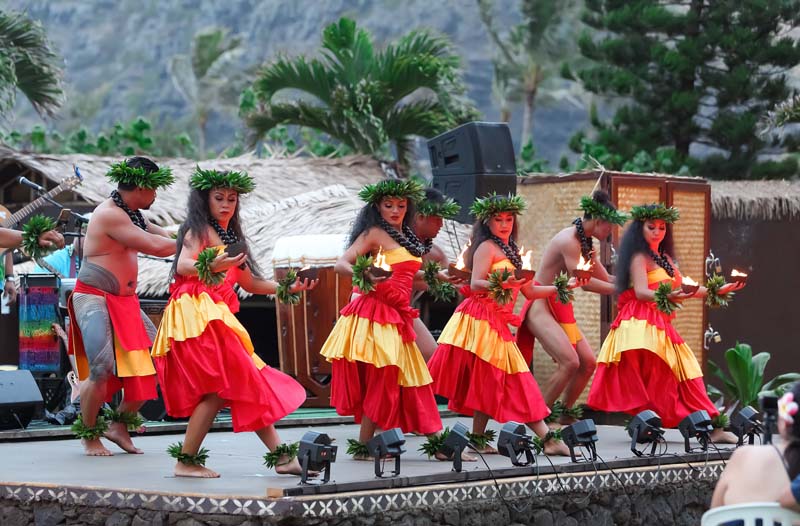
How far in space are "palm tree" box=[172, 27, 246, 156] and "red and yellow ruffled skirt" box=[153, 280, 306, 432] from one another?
1786 inches

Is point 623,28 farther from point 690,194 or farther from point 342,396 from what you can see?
point 342,396

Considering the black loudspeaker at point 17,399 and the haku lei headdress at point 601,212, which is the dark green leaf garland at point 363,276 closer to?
the haku lei headdress at point 601,212

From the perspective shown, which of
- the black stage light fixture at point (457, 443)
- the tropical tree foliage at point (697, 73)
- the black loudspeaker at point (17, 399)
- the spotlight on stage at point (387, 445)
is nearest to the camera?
the spotlight on stage at point (387, 445)

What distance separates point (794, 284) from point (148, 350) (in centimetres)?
744

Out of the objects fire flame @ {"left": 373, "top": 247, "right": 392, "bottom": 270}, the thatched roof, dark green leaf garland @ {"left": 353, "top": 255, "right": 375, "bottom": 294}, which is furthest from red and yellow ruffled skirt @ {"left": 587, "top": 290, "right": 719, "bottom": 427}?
the thatched roof

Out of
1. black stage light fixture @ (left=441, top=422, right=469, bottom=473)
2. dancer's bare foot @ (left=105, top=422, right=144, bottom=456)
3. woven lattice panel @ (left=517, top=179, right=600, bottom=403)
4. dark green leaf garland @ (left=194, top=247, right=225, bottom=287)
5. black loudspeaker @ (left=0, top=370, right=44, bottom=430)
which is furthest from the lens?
woven lattice panel @ (left=517, top=179, right=600, bottom=403)

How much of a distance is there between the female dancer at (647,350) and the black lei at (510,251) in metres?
1.12

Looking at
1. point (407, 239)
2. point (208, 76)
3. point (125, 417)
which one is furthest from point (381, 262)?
point (208, 76)

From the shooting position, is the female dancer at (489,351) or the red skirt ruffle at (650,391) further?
the red skirt ruffle at (650,391)

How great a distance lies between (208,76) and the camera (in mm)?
54625

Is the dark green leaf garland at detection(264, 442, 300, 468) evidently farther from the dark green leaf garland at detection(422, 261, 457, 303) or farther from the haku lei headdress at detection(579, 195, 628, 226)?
the haku lei headdress at detection(579, 195, 628, 226)

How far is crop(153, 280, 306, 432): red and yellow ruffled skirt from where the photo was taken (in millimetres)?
6344

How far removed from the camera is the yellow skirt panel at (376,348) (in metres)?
6.98

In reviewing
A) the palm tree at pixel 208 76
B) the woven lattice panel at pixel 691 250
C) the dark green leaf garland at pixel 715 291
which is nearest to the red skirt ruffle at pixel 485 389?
the dark green leaf garland at pixel 715 291
